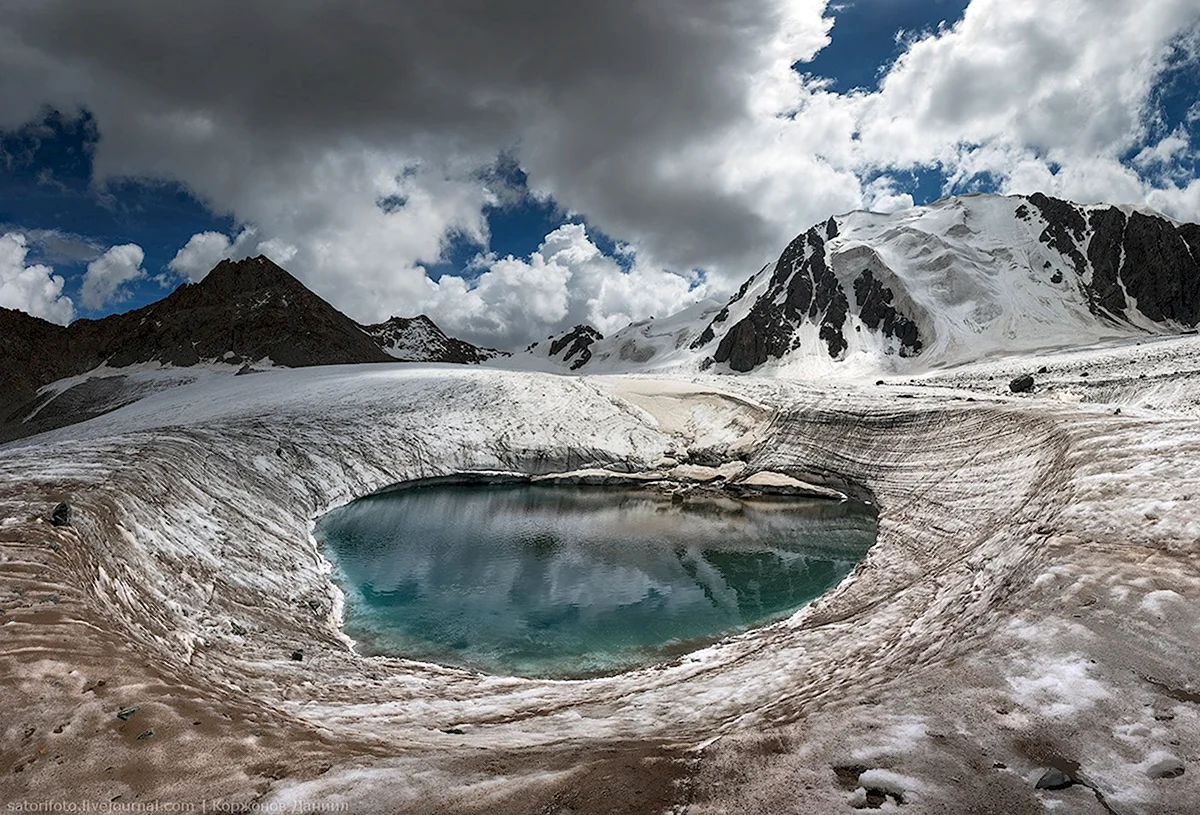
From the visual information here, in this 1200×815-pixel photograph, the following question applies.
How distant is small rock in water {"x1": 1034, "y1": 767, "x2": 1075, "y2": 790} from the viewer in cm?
455

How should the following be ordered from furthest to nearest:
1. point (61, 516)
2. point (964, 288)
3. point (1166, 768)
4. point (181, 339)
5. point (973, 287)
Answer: point (964, 288)
point (973, 287)
point (181, 339)
point (61, 516)
point (1166, 768)

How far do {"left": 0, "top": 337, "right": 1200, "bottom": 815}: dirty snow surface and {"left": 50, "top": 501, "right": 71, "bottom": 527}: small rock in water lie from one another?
0.18 m

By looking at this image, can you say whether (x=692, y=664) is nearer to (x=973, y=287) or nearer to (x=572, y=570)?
(x=572, y=570)

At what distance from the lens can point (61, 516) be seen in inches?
449

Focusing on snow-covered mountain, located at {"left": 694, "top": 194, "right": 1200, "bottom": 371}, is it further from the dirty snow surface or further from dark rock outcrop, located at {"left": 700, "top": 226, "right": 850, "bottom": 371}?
the dirty snow surface

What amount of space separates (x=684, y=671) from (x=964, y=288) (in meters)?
113

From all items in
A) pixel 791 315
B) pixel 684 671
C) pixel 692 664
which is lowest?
pixel 692 664

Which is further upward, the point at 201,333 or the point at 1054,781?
the point at 201,333

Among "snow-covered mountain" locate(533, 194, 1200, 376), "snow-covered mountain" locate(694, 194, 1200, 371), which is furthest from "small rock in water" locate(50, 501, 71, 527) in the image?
"snow-covered mountain" locate(694, 194, 1200, 371)

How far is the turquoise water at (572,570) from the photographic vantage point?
14383 mm

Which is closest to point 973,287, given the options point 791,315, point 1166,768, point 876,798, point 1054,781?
point 791,315

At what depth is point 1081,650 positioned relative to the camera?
6.71 metres

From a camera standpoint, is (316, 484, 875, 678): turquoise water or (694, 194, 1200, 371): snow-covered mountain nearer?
(316, 484, 875, 678): turquoise water

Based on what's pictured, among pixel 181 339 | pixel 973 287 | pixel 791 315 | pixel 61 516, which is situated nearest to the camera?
pixel 61 516
